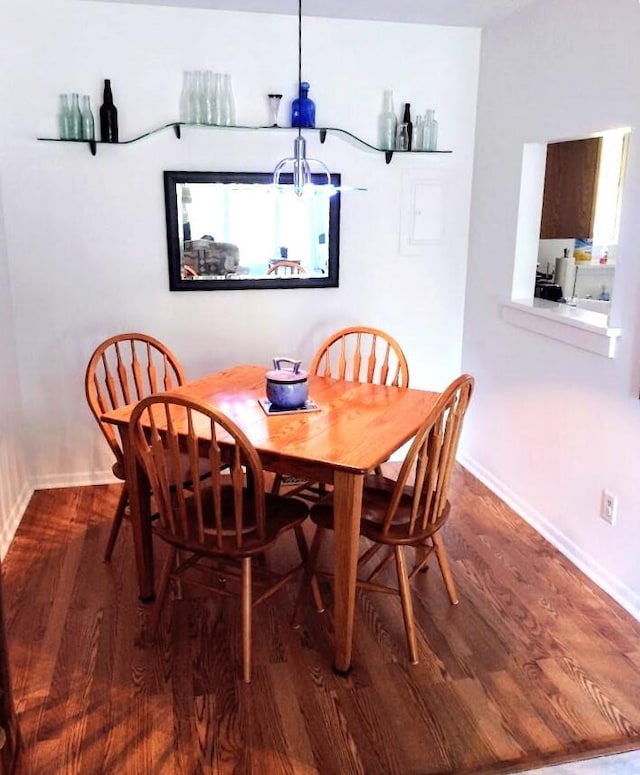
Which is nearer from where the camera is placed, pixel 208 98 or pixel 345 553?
pixel 345 553

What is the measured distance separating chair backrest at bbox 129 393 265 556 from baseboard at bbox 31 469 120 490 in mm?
1467

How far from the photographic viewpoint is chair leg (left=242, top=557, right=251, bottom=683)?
213cm

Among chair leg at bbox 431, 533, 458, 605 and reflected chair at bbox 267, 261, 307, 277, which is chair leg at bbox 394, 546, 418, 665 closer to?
chair leg at bbox 431, 533, 458, 605

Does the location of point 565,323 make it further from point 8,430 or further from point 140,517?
point 8,430

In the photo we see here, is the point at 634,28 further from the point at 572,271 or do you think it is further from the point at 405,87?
the point at 572,271

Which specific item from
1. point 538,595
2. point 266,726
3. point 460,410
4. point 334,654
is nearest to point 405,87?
point 460,410

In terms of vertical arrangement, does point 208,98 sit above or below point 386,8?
below

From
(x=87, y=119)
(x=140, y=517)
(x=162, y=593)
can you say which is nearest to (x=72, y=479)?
(x=140, y=517)

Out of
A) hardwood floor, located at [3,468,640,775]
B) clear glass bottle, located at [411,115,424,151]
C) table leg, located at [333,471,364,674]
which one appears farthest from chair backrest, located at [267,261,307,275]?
table leg, located at [333,471,364,674]

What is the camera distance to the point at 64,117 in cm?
311

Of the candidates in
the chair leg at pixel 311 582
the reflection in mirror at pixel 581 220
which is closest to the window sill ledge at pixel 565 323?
the reflection in mirror at pixel 581 220

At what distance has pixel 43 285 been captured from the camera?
10.9 ft

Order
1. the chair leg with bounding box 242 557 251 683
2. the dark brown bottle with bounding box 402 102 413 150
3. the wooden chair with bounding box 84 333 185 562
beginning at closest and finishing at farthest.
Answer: the chair leg with bounding box 242 557 251 683
the wooden chair with bounding box 84 333 185 562
the dark brown bottle with bounding box 402 102 413 150

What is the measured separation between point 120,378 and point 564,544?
209 centimetres
